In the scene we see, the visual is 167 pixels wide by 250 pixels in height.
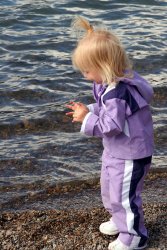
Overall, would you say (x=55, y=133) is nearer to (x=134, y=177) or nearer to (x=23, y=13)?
(x=134, y=177)

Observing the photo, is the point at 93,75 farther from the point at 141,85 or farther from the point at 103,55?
the point at 141,85

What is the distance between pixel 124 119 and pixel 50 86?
4.61 metres

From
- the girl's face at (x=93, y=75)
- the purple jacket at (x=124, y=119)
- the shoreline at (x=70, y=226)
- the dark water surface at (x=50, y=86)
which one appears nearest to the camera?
the purple jacket at (x=124, y=119)

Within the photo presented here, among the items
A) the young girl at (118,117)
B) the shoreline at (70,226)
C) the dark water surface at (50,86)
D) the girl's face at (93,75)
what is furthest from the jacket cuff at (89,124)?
the dark water surface at (50,86)

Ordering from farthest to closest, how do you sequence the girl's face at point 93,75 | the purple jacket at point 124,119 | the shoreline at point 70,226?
1. the shoreline at point 70,226
2. the girl's face at point 93,75
3. the purple jacket at point 124,119

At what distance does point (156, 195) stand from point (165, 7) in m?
8.39

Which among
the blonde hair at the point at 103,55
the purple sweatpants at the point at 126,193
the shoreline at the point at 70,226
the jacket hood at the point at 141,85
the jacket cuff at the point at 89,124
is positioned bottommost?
the shoreline at the point at 70,226

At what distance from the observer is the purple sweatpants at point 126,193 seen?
3.75 metres

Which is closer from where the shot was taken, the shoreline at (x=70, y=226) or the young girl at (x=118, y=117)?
the young girl at (x=118, y=117)

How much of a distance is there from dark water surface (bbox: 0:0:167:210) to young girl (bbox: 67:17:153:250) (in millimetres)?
1168

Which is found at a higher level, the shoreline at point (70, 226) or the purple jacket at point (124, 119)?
the purple jacket at point (124, 119)

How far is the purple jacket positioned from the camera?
3555 millimetres

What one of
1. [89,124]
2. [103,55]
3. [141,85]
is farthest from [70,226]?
[103,55]

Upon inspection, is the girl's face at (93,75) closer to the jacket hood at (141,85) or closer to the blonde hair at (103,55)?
the blonde hair at (103,55)
